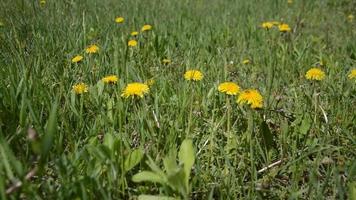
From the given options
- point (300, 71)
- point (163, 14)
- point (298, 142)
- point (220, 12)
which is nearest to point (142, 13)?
point (163, 14)

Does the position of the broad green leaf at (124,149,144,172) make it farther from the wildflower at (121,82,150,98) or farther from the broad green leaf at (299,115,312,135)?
the broad green leaf at (299,115,312,135)

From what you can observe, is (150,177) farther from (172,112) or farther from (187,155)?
(172,112)

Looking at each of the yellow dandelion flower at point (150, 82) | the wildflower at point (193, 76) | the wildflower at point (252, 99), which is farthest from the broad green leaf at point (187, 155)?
the yellow dandelion flower at point (150, 82)

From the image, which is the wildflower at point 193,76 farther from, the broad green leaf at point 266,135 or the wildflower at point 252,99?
the broad green leaf at point 266,135

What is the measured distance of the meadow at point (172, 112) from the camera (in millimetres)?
1060

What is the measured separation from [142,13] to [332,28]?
1.93 m

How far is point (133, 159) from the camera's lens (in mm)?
1141

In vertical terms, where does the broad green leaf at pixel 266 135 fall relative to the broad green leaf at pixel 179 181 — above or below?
below

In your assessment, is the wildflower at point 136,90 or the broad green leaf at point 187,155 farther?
the wildflower at point 136,90

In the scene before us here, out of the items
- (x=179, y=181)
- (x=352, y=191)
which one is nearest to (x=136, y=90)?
(x=179, y=181)

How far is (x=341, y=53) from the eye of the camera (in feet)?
8.96

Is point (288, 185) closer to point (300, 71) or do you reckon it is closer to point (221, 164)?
point (221, 164)

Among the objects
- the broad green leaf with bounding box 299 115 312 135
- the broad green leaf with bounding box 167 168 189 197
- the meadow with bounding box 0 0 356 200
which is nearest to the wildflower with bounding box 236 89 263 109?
the meadow with bounding box 0 0 356 200

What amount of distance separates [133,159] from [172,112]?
51 cm
